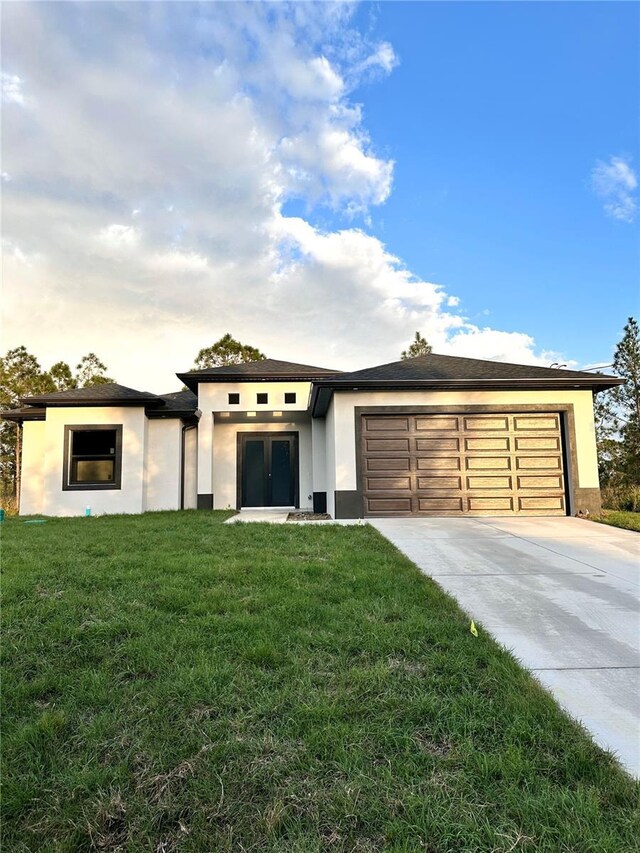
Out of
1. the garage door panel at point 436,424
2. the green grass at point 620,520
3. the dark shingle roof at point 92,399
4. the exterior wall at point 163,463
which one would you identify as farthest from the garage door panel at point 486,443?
the dark shingle roof at point 92,399

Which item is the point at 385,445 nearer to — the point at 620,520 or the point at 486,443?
the point at 486,443

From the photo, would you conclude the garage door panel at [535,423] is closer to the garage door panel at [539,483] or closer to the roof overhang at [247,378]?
the garage door panel at [539,483]

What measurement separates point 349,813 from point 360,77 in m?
11.8

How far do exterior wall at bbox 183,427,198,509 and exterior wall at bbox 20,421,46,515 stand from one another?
3.99m

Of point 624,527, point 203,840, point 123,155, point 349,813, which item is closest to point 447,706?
point 349,813

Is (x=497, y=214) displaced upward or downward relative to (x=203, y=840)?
upward

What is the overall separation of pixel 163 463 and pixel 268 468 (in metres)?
3.13

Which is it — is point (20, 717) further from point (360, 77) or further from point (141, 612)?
point (360, 77)

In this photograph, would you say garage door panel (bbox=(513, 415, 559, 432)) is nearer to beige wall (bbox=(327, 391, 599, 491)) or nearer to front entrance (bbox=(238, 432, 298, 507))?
beige wall (bbox=(327, 391, 599, 491))

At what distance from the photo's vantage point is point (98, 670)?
108 inches

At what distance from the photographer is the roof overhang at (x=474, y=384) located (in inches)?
384

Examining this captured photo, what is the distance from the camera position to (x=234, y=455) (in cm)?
1373

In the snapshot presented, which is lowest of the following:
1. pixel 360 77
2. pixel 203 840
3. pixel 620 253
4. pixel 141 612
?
pixel 203 840

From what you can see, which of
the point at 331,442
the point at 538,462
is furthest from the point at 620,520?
the point at 331,442
